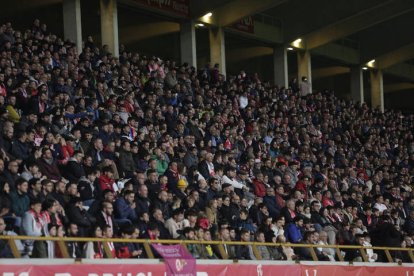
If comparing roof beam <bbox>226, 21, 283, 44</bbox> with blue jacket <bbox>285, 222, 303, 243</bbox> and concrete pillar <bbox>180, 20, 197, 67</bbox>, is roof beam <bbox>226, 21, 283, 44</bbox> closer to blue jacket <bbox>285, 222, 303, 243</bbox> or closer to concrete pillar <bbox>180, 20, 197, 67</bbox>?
concrete pillar <bbox>180, 20, 197, 67</bbox>

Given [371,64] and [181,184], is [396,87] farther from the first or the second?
[181,184]

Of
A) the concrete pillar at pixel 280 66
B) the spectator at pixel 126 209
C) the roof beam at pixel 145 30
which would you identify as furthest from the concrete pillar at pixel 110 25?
the spectator at pixel 126 209

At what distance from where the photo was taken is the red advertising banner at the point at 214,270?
10525 mm

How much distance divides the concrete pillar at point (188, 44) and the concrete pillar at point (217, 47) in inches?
47.7

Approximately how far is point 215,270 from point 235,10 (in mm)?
17613

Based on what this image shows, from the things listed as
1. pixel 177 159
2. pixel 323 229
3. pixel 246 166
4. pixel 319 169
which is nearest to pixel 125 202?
pixel 177 159

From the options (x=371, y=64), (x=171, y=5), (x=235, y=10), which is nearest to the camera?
(x=171, y=5)

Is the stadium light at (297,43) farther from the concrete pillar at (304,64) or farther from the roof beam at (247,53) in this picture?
the roof beam at (247,53)

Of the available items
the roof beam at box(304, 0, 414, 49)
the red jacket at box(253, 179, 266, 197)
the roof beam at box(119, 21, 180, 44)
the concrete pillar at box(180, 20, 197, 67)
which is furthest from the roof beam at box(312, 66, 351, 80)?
the red jacket at box(253, 179, 266, 197)

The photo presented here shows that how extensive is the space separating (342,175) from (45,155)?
38.1 feet

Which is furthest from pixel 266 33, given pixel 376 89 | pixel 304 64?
pixel 376 89

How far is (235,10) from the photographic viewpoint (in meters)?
30.3

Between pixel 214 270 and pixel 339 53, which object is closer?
pixel 214 270

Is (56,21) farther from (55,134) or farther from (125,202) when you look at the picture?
(125,202)
